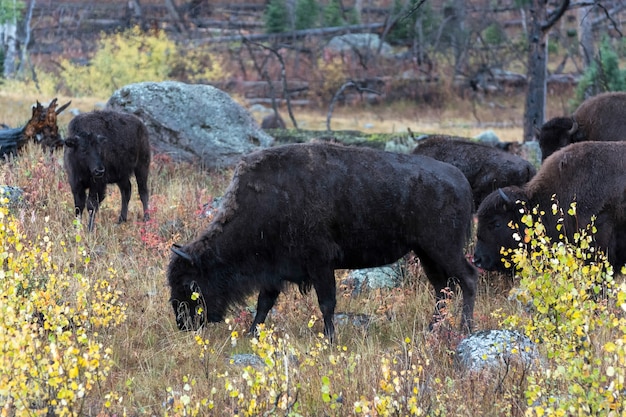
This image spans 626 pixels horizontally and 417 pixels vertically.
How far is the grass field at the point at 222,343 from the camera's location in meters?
5.14

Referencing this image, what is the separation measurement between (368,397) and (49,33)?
48.9 metres

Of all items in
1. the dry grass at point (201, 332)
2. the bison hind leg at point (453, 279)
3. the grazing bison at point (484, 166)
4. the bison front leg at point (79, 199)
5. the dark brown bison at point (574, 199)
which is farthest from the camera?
the bison front leg at point (79, 199)

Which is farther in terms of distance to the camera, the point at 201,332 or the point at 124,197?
the point at 124,197

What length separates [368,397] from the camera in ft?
18.2

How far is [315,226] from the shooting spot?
24.0ft

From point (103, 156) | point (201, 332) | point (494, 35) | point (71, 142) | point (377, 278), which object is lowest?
point (494, 35)

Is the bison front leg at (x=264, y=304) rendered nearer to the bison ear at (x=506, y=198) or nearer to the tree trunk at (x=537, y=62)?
the bison ear at (x=506, y=198)

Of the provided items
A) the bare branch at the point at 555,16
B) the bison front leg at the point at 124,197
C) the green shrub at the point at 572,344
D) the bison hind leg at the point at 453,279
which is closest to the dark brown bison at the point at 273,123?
the bare branch at the point at 555,16

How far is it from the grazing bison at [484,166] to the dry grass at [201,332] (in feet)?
4.90

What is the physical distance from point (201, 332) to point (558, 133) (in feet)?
23.0

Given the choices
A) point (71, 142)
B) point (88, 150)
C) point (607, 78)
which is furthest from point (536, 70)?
point (71, 142)

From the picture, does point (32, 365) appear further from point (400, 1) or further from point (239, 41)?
point (400, 1)

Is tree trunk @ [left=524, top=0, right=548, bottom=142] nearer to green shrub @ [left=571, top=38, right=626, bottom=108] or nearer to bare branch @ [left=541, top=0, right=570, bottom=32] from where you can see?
bare branch @ [left=541, top=0, right=570, bottom=32]

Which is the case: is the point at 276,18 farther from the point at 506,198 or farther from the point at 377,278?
the point at 506,198
